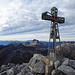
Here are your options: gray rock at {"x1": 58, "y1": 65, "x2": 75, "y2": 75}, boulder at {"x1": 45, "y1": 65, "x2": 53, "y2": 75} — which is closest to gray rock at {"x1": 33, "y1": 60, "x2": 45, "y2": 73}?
boulder at {"x1": 45, "y1": 65, "x2": 53, "y2": 75}

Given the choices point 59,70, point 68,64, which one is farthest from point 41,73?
point 68,64

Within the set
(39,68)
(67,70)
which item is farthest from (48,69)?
(67,70)

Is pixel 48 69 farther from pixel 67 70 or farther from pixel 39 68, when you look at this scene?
pixel 67 70

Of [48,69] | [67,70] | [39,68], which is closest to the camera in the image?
[67,70]

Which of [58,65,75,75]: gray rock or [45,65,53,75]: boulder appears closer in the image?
[58,65,75,75]: gray rock

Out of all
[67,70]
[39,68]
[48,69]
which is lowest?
[39,68]

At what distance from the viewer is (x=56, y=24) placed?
1282 cm

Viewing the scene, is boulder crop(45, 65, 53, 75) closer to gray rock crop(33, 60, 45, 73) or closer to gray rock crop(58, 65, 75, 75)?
gray rock crop(33, 60, 45, 73)

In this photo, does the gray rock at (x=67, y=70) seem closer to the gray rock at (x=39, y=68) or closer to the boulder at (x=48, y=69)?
the boulder at (x=48, y=69)

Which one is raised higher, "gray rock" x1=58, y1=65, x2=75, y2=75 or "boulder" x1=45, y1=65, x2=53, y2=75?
"gray rock" x1=58, y1=65, x2=75, y2=75

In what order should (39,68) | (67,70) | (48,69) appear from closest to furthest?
(67,70)
(48,69)
(39,68)

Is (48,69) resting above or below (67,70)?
below

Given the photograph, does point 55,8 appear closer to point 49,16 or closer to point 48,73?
point 49,16

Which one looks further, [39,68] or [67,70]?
[39,68]
